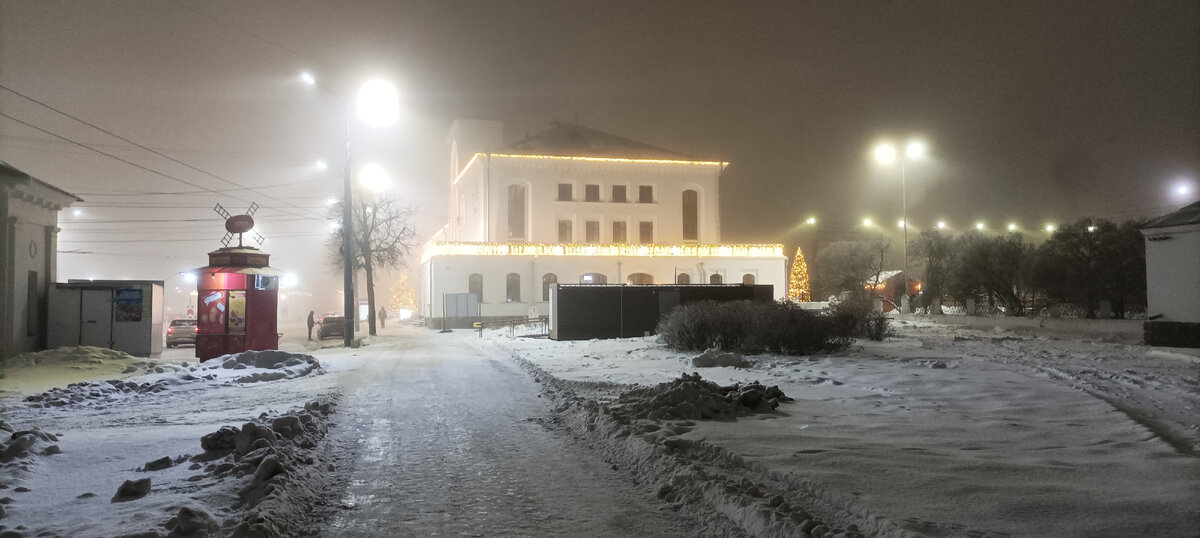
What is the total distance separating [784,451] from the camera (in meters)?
7.40

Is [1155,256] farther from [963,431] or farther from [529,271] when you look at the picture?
[529,271]

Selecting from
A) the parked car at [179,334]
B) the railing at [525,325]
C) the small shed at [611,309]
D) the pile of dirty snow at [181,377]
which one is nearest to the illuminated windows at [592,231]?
the railing at [525,325]

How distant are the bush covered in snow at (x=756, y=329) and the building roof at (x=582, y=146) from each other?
34019mm

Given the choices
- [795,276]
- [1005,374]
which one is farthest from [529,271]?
[1005,374]

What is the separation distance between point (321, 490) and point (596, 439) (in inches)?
137

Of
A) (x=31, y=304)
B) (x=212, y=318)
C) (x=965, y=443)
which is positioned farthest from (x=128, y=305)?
(x=965, y=443)

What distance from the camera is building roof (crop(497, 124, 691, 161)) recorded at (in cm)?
5434

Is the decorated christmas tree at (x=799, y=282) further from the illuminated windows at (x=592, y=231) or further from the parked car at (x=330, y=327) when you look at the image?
the parked car at (x=330, y=327)

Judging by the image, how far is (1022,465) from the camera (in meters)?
6.59

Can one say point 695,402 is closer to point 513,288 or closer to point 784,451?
point 784,451

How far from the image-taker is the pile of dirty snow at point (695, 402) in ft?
32.1

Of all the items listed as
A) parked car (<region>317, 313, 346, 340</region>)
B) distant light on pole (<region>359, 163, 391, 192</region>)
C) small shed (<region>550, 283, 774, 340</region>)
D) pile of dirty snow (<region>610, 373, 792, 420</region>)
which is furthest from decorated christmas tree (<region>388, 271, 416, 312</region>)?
pile of dirty snow (<region>610, 373, 792, 420</region>)

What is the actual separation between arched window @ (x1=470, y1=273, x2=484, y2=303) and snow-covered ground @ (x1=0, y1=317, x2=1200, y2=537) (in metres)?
31.6

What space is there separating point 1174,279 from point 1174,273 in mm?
203
